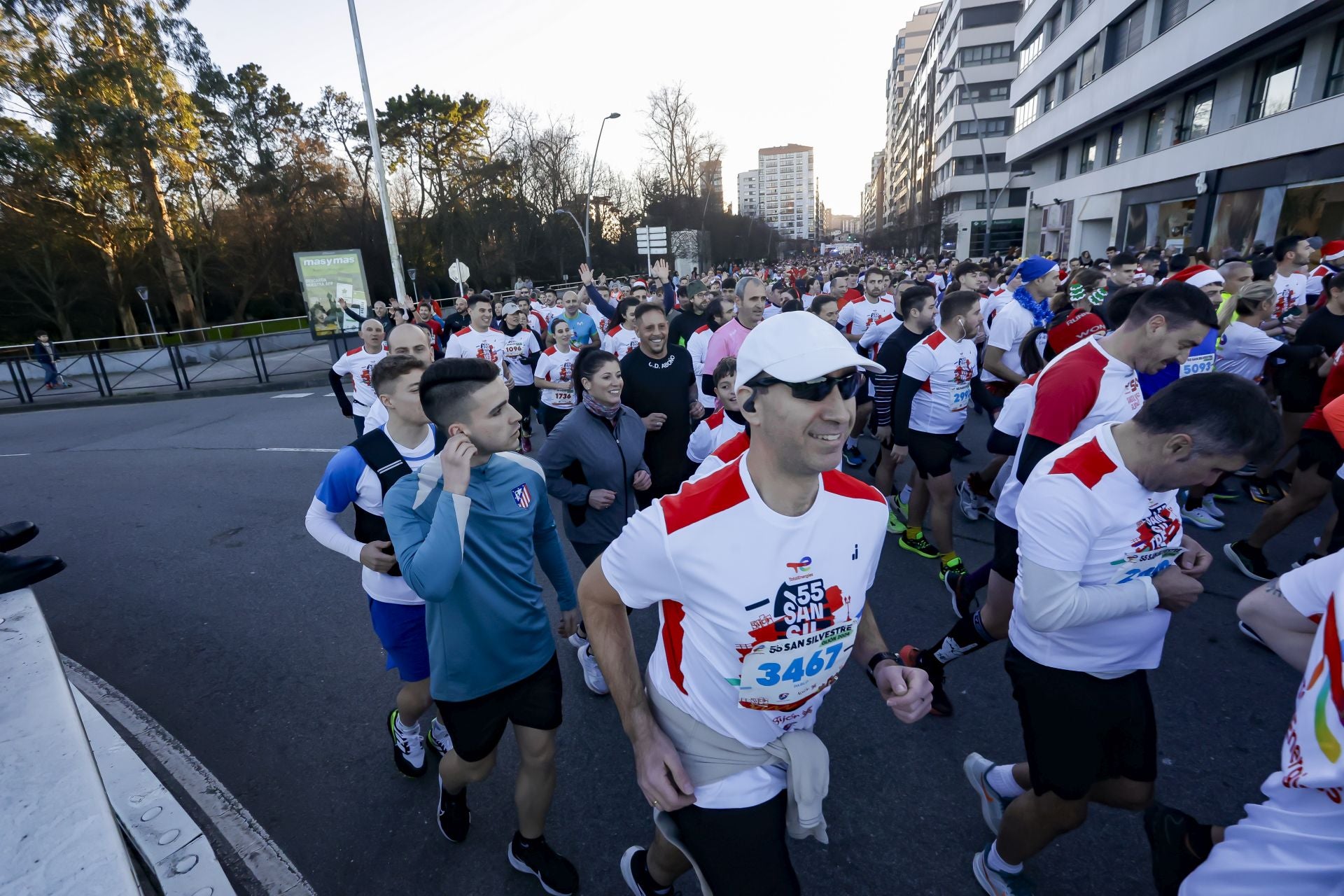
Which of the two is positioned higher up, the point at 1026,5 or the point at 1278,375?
the point at 1026,5

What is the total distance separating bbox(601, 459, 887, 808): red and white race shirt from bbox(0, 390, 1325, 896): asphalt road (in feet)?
0.40

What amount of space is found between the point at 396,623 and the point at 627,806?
54.2 inches

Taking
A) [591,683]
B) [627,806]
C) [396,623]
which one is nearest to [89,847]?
[396,623]

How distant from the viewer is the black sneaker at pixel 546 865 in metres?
2.53

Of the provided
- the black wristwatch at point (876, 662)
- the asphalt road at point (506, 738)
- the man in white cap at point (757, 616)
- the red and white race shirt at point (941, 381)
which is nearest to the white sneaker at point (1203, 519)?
the asphalt road at point (506, 738)

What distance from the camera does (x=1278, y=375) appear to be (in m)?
5.72

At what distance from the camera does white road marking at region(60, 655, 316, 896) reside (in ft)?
8.96

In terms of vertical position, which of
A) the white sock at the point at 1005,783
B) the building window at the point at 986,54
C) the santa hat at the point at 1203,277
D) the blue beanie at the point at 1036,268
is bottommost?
the white sock at the point at 1005,783

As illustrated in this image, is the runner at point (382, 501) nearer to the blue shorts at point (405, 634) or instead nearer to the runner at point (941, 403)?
the blue shorts at point (405, 634)

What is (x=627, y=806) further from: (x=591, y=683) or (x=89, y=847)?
(x=89, y=847)

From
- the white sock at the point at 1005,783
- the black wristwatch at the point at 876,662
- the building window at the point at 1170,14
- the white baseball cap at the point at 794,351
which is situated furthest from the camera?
the building window at the point at 1170,14

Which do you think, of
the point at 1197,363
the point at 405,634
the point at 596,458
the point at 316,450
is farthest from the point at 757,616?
the point at 316,450

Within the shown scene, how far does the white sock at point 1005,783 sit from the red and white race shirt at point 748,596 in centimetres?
142

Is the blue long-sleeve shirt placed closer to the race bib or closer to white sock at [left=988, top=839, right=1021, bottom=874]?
white sock at [left=988, top=839, right=1021, bottom=874]
